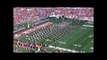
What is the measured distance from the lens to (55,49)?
4.57 metres

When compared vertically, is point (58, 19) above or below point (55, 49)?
above

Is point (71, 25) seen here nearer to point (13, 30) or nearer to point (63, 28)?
point (63, 28)

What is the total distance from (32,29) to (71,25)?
705 mm
